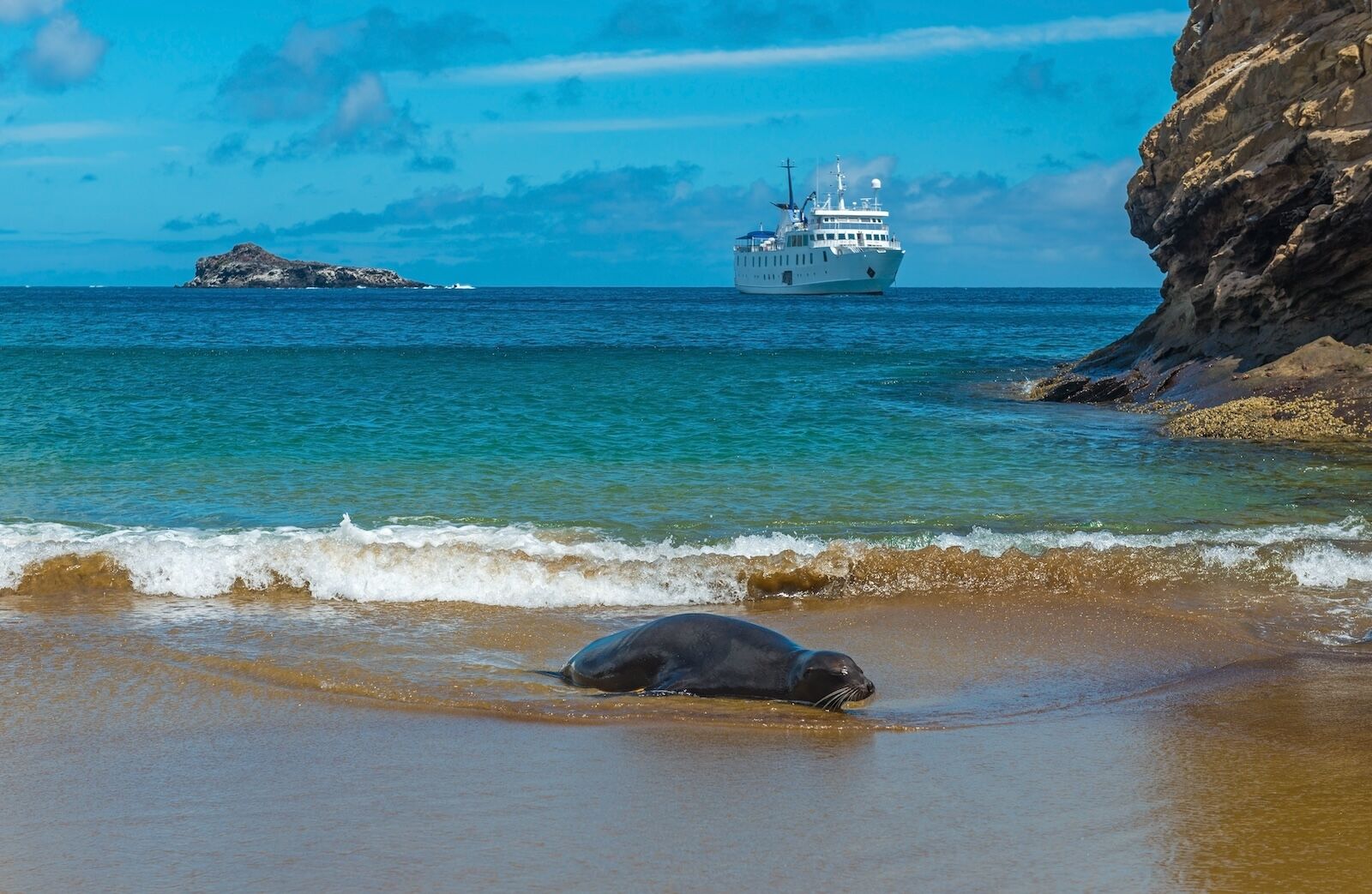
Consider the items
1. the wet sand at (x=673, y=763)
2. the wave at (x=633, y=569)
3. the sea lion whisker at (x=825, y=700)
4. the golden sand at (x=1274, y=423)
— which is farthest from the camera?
the golden sand at (x=1274, y=423)

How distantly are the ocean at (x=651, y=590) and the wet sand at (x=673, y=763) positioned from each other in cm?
3

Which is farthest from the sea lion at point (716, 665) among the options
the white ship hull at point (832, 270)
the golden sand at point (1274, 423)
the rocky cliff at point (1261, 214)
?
the white ship hull at point (832, 270)

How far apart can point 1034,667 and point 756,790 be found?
285cm

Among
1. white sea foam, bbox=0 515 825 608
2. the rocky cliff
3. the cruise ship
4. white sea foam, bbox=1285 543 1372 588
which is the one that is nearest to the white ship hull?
the cruise ship

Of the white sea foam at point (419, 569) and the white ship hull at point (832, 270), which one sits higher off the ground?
the white ship hull at point (832, 270)

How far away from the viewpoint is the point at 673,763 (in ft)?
19.2

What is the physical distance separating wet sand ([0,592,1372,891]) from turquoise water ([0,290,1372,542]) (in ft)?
14.7

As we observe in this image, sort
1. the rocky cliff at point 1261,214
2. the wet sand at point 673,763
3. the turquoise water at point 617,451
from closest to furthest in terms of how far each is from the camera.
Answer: the wet sand at point 673,763 → the turquoise water at point 617,451 → the rocky cliff at point 1261,214

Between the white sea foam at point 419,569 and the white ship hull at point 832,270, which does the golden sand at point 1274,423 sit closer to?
the white sea foam at point 419,569

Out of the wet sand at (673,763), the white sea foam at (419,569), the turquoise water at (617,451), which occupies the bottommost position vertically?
the wet sand at (673,763)

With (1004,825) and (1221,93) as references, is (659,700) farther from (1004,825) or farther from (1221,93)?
(1221,93)

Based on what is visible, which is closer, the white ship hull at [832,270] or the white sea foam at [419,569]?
the white sea foam at [419,569]

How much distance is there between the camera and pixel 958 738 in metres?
6.16

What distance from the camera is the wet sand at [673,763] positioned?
4.56 m
